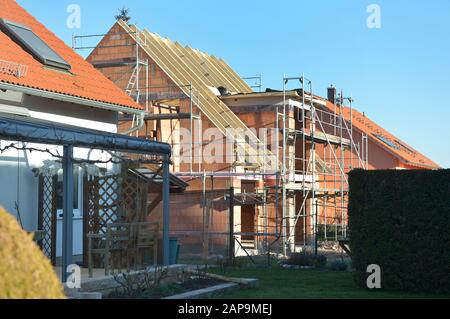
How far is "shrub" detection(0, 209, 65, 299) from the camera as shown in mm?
4770

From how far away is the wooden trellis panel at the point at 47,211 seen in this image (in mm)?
16359

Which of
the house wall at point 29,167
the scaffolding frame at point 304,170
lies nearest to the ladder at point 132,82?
the scaffolding frame at point 304,170

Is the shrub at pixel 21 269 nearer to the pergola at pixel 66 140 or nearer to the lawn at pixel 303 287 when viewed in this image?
the pergola at pixel 66 140

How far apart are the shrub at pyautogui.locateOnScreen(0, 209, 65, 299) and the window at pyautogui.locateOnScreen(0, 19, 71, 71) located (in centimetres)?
1376

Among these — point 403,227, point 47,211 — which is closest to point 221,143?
point 47,211

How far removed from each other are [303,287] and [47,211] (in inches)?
227

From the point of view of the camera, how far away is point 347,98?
3519 centimetres

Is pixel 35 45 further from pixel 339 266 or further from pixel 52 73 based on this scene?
pixel 339 266

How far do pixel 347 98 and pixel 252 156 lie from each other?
8941mm

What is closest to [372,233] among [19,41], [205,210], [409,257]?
[409,257]

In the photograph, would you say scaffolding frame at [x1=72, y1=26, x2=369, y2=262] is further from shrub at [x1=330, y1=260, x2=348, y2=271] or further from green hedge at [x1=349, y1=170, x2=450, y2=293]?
green hedge at [x1=349, y1=170, x2=450, y2=293]

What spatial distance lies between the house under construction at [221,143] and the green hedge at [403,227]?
1005 cm

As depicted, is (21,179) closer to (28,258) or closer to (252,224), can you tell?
(28,258)

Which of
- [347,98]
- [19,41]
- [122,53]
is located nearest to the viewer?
A: [19,41]
